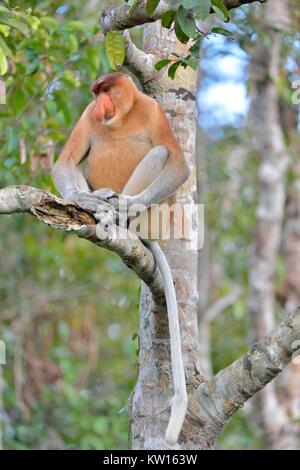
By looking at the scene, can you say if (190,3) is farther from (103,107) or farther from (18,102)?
(18,102)

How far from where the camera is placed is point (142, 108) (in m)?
3.03

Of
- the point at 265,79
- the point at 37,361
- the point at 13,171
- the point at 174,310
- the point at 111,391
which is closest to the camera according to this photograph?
the point at 174,310

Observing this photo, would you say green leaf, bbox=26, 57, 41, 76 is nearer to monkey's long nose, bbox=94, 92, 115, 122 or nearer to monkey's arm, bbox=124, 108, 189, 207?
monkey's long nose, bbox=94, 92, 115, 122

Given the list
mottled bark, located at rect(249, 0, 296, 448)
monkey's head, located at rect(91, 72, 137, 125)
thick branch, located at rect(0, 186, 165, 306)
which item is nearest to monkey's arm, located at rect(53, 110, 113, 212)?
monkey's head, located at rect(91, 72, 137, 125)

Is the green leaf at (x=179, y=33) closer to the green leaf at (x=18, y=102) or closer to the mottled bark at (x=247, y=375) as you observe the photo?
the mottled bark at (x=247, y=375)

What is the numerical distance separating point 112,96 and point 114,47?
Result: 41 centimetres

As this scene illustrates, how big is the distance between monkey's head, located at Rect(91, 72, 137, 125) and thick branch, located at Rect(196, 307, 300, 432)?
1014 mm

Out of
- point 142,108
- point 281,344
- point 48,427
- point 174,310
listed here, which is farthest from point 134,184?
point 48,427

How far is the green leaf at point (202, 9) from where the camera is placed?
2.03 metres

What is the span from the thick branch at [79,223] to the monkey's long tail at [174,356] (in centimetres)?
4

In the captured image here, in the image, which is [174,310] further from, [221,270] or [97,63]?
[221,270]

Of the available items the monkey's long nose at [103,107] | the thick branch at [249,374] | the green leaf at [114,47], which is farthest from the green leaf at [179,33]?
the thick branch at [249,374]

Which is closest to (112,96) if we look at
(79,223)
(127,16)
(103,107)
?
(103,107)
